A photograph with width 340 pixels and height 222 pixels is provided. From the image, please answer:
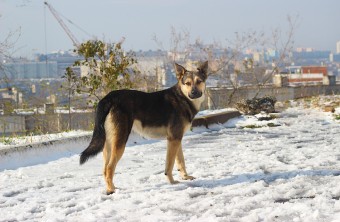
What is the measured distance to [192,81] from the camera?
6.11 m

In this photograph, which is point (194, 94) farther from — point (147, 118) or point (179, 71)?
point (147, 118)

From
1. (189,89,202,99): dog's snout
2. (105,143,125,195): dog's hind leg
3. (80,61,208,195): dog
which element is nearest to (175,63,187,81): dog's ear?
(80,61,208,195): dog

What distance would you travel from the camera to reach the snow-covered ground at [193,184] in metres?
4.57

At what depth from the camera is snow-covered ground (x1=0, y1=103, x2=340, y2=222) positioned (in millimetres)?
4570

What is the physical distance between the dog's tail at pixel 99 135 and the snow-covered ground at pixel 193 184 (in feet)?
1.55

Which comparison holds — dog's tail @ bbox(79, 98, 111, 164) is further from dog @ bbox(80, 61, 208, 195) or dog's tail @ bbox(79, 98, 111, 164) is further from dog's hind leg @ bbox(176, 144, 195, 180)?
dog's hind leg @ bbox(176, 144, 195, 180)

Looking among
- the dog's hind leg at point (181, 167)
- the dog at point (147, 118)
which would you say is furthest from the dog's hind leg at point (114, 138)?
the dog's hind leg at point (181, 167)

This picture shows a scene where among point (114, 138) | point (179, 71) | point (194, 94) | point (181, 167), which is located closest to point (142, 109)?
point (114, 138)

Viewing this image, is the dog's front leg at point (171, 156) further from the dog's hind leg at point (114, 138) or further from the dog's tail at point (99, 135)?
the dog's tail at point (99, 135)

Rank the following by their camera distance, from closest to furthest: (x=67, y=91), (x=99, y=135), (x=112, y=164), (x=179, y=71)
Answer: (x=112, y=164) < (x=99, y=135) < (x=179, y=71) < (x=67, y=91)

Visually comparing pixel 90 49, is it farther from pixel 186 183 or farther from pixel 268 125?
pixel 186 183

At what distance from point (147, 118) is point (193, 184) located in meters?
1.02

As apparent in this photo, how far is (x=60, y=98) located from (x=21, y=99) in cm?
127

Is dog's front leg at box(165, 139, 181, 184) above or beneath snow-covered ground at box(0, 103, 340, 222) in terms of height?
above
